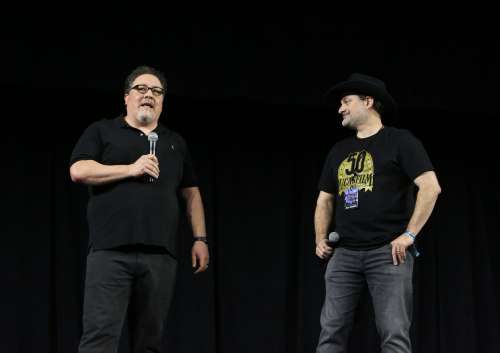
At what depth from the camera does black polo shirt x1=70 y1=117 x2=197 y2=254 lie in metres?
2.52

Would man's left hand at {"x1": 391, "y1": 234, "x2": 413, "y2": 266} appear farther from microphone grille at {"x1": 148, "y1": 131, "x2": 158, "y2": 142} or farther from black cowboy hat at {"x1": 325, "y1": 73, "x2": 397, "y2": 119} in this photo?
microphone grille at {"x1": 148, "y1": 131, "x2": 158, "y2": 142}

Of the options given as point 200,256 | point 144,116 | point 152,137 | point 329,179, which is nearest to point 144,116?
point 144,116

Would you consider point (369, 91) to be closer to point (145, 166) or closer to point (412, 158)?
point (412, 158)

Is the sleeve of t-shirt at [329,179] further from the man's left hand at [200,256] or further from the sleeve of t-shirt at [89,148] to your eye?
the sleeve of t-shirt at [89,148]

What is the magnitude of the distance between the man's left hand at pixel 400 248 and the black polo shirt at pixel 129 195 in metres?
0.82

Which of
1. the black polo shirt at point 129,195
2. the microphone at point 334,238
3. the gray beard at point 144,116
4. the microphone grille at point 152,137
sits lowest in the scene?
the microphone at point 334,238

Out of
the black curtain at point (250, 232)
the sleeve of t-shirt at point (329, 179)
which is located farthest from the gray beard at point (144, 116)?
the black curtain at point (250, 232)

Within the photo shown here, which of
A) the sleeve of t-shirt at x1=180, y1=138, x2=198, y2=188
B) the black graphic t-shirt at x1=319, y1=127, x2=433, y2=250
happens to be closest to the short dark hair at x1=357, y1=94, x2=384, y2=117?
the black graphic t-shirt at x1=319, y1=127, x2=433, y2=250

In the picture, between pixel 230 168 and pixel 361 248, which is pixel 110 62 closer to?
pixel 230 168

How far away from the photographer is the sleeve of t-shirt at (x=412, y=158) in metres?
2.74

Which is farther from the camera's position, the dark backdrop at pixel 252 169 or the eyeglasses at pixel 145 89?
the dark backdrop at pixel 252 169

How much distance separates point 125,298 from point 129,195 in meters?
0.36

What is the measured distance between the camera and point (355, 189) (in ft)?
9.35

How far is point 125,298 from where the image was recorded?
8.19 feet
